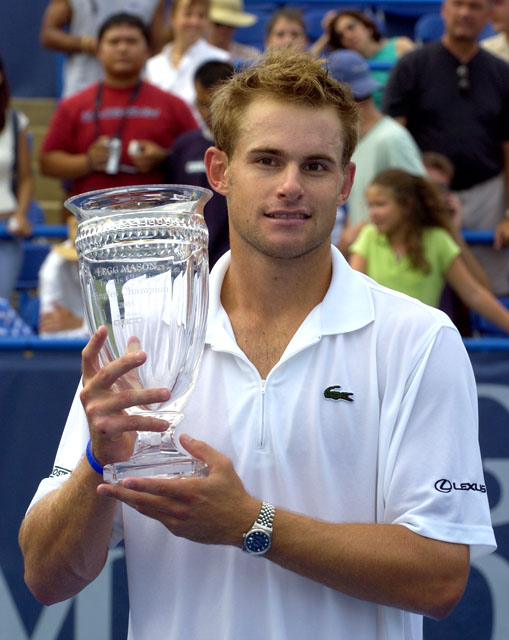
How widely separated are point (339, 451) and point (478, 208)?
13.2 feet

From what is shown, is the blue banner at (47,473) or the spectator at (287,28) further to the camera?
the spectator at (287,28)

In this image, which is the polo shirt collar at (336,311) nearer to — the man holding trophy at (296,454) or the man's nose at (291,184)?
the man holding trophy at (296,454)

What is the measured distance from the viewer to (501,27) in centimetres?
685

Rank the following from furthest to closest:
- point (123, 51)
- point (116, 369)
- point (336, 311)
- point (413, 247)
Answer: point (123, 51) < point (413, 247) < point (336, 311) < point (116, 369)

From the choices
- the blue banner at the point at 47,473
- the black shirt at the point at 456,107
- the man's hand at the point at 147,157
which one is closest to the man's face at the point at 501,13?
the black shirt at the point at 456,107

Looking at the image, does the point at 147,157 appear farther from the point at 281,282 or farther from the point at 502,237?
the point at 281,282

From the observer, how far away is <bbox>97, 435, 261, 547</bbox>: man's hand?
176 cm

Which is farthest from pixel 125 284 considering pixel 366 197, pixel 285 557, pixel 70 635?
pixel 366 197

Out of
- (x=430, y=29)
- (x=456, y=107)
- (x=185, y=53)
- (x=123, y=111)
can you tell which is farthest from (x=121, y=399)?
(x=430, y=29)

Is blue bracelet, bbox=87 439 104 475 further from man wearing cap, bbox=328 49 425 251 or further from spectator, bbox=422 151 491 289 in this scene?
man wearing cap, bbox=328 49 425 251

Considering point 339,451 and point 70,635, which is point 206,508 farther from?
point 70,635

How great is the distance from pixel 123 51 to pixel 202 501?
13.5ft

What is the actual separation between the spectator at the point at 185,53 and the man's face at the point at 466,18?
A: 1494mm

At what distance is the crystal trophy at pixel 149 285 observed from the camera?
1.85 metres
